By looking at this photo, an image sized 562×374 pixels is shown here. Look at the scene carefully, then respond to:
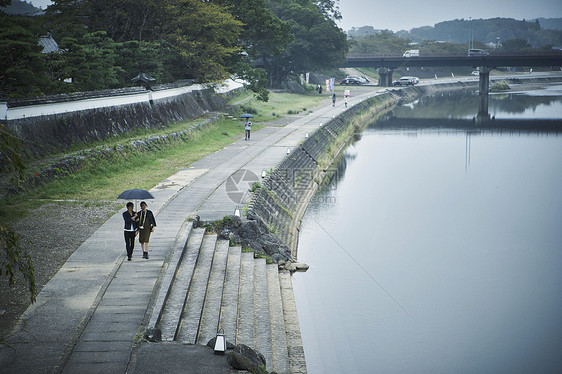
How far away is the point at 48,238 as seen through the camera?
19.4m

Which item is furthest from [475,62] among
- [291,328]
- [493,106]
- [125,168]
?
[291,328]

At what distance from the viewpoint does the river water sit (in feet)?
60.5

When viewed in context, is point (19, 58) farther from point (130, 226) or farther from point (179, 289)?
point (179, 289)

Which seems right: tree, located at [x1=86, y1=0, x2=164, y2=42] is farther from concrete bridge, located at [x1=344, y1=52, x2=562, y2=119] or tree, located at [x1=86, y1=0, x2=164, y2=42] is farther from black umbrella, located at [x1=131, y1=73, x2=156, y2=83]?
concrete bridge, located at [x1=344, y1=52, x2=562, y2=119]


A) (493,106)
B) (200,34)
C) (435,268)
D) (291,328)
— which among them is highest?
(200,34)

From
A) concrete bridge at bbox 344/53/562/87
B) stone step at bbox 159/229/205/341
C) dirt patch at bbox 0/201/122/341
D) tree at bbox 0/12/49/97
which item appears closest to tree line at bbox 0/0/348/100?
tree at bbox 0/12/49/97

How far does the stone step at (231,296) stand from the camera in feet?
48.2

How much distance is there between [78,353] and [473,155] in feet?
145

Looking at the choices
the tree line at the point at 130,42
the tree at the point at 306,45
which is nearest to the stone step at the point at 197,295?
the tree line at the point at 130,42

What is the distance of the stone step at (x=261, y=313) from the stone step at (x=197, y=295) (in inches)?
64.3

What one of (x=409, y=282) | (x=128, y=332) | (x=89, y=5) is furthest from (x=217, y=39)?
(x=128, y=332)

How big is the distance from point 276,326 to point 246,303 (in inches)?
42.3

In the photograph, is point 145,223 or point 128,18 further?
point 128,18

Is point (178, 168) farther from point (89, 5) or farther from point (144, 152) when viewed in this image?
point (89, 5)
